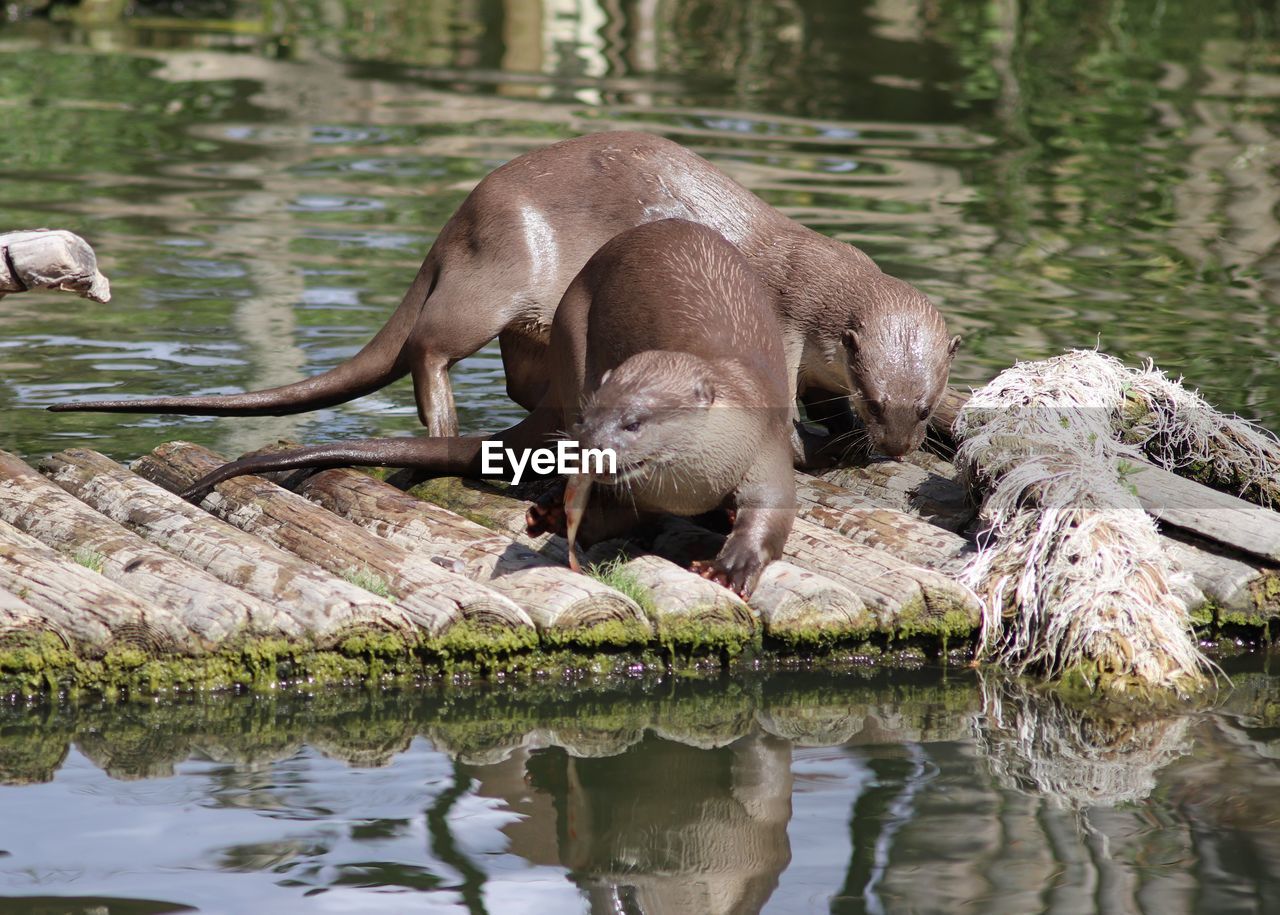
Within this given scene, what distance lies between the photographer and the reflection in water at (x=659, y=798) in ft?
8.55

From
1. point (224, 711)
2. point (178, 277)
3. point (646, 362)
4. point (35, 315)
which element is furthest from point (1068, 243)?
point (224, 711)

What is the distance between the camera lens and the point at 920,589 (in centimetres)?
371

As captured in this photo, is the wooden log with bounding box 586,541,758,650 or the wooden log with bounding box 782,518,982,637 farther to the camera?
the wooden log with bounding box 782,518,982,637

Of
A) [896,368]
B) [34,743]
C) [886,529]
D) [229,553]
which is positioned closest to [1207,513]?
[886,529]

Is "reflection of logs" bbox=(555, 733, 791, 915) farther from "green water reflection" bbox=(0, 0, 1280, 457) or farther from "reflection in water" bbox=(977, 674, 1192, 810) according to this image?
"green water reflection" bbox=(0, 0, 1280, 457)

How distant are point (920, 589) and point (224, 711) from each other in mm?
1493

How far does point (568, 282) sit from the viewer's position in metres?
4.62

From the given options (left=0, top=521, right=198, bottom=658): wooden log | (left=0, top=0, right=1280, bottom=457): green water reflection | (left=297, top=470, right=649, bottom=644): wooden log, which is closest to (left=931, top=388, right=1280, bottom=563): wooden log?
(left=297, top=470, right=649, bottom=644): wooden log

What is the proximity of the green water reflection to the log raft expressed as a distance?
124 centimetres

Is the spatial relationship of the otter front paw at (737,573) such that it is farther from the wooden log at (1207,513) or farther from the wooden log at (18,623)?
the wooden log at (18,623)

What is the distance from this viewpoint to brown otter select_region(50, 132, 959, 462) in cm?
438

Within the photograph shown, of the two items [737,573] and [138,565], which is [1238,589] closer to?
[737,573]

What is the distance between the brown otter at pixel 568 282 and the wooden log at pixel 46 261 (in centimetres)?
73

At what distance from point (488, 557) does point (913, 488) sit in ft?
4.10
